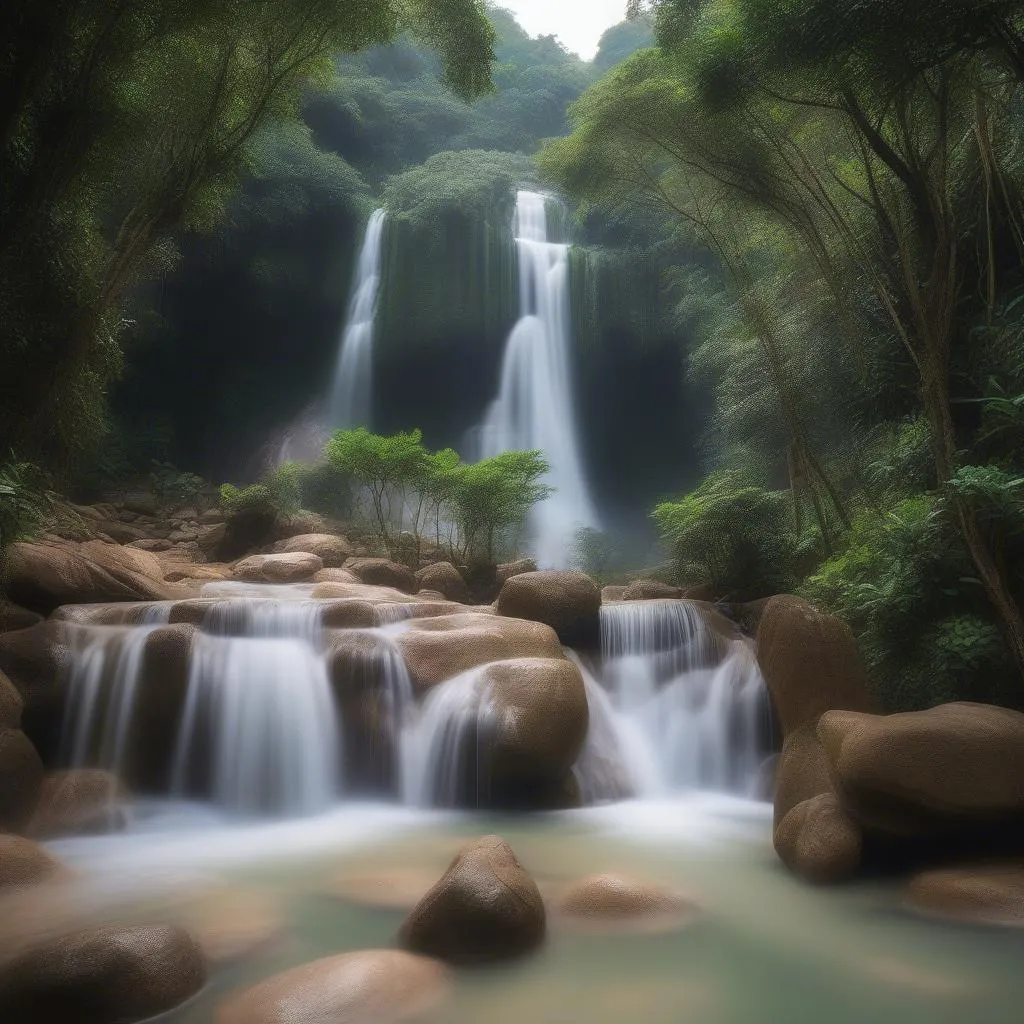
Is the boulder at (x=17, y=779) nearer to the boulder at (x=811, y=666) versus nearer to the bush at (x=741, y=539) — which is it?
the boulder at (x=811, y=666)

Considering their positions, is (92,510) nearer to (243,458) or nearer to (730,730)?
(243,458)

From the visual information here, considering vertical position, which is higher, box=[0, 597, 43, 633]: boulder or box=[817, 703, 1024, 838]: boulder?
box=[0, 597, 43, 633]: boulder

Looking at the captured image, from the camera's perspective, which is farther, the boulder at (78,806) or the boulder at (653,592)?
the boulder at (653,592)

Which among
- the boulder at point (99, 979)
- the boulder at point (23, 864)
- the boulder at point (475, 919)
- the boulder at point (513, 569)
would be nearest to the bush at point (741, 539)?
the boulder at point (513, 569)

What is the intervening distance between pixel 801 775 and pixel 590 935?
237cm

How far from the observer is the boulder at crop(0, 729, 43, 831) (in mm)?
5141

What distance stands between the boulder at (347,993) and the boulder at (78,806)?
3218 mm

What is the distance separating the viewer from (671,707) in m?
8.02

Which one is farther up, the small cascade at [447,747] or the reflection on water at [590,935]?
the small cascade at [447,747]

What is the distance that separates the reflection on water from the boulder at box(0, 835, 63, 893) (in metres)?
0.23

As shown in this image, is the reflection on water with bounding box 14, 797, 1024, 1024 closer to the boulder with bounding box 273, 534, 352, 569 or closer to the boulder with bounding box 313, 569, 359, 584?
the boulder with bounding box 313, 569, 359, 584

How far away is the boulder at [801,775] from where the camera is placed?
5.02 metres

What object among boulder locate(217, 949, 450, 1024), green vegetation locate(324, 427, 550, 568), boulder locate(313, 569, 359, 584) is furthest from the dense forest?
boulder locate(217, 949, 450, 1024)

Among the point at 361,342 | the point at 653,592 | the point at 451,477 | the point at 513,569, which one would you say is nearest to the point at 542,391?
the point at 361,342
